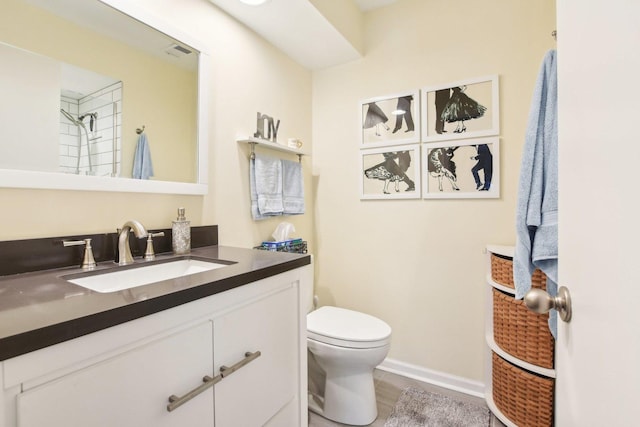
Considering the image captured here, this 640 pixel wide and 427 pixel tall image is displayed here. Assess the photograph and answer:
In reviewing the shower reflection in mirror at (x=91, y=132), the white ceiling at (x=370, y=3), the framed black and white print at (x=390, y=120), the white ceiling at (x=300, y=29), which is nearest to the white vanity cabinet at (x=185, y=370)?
the shower reflection in mirror at (x=91, y=132)

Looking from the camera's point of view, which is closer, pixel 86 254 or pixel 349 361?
pixel 86 254

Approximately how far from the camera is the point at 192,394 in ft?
2.48

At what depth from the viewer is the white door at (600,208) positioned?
378 millimetres

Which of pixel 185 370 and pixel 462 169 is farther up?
pixel 462 169

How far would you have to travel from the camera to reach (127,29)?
120cm

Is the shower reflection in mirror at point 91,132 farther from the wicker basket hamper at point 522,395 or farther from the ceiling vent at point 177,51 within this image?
the wicker basket hamper at point 522,395

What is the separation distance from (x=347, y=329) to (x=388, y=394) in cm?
59

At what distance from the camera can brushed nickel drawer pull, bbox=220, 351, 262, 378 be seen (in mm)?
849

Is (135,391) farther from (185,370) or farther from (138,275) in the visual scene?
(138,275)

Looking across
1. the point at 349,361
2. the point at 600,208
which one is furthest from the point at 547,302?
the point at 349,361

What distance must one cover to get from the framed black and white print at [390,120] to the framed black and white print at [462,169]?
0.17 meters

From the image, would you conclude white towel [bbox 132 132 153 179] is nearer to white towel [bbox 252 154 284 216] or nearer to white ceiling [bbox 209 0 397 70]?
white towel [bbox 252 154 284 216]

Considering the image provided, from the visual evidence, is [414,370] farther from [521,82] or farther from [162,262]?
[521,82]

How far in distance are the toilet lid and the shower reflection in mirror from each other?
45.9 inches
